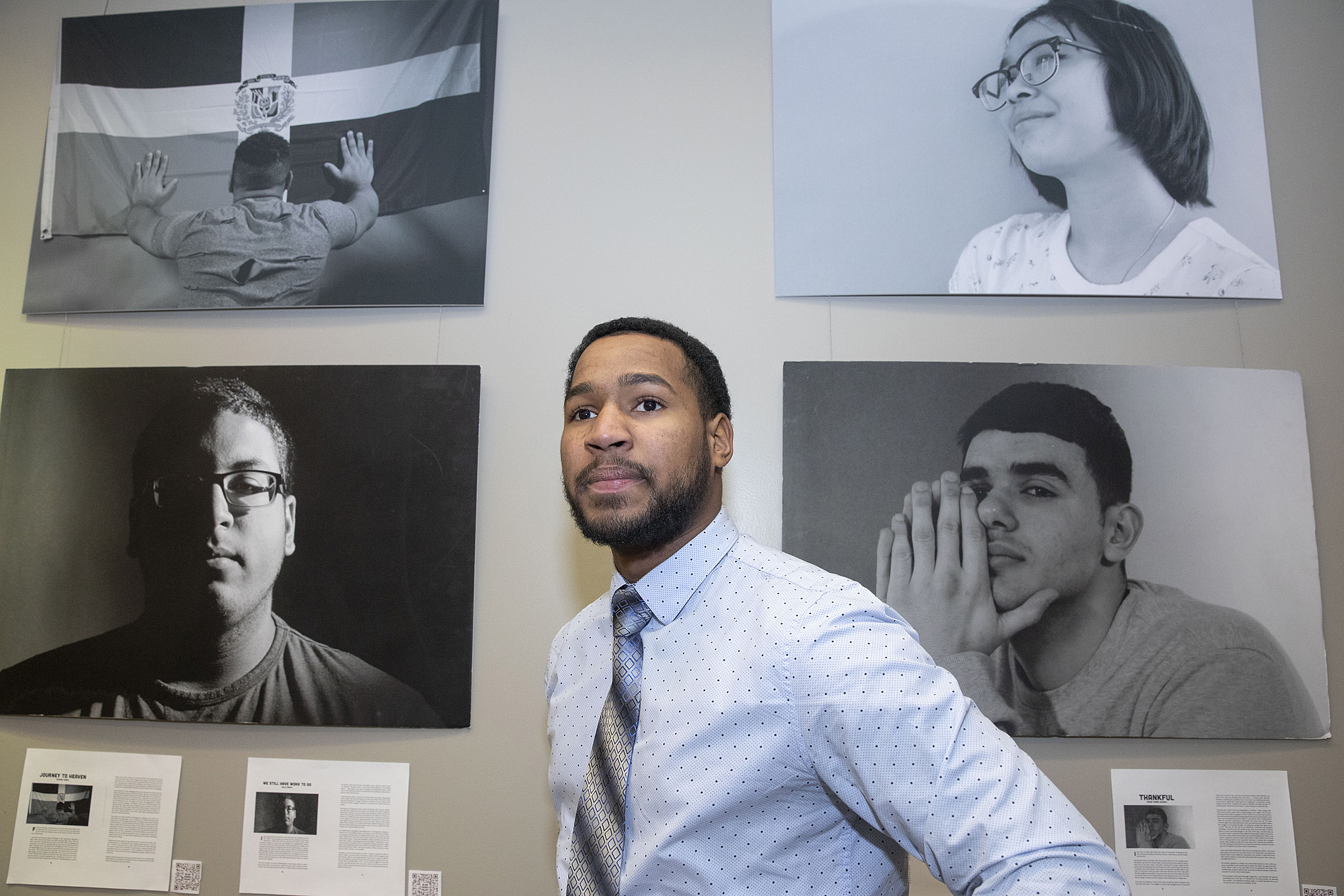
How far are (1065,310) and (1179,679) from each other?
762mm

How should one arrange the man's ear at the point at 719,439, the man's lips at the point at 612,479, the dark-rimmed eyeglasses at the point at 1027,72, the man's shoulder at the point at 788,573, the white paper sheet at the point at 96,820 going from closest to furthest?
the man's shoulder at the point at 788,573 < the man's lips at the point at 612,479 < the man's ear at the point at 719,439 < the white paper sheet at the point at 96,820 < the dark-rimmed eyeglasses at the point at 1027,72

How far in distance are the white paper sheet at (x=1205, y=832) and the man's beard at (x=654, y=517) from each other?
110cm

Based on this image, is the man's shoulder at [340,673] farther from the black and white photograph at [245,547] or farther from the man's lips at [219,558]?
the man's lips at [219,558]

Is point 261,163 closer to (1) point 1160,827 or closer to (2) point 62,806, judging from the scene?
(2) point 62,806

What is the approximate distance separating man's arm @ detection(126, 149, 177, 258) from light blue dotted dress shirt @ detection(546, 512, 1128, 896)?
1.50 meters

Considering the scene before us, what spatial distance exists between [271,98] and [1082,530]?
6.48ft

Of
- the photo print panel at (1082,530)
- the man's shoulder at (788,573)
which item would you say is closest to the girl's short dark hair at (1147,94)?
the photo print panel at (1082,530)

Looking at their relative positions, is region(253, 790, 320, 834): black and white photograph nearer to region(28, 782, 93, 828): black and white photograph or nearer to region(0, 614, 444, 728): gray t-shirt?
region(0, 614, 444, 728): gray t-shirt

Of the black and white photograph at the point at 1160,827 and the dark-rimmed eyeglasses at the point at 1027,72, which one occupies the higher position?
the dark-rimmed eyeglasses at the point at 1027,72

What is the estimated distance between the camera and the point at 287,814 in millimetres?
1561

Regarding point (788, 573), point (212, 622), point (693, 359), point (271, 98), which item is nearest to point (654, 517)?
point (788, 573)

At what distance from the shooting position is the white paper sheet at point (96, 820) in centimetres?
157

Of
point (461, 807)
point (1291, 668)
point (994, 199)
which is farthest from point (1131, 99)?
point (461, 807)

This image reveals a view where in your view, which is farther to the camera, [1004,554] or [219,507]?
[219,507]
